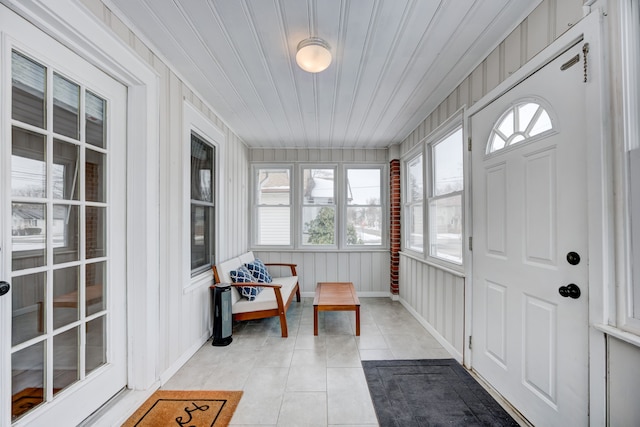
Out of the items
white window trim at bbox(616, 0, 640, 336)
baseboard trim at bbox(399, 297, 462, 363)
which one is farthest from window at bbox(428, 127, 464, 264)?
white window trim at bbox(616, 0, 640, 336)

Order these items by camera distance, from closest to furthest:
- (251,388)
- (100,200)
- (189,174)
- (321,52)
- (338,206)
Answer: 1. (100,200)
2. (321,52)
3. (251,388)
4. (189,174)
5. (338,206)

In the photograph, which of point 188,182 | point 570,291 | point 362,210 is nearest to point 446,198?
point 570,291

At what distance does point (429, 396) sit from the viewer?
6.57ft

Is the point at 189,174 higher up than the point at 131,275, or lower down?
higher up

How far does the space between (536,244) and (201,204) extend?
3004mm

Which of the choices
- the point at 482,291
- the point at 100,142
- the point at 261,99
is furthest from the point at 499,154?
the point at 100,142

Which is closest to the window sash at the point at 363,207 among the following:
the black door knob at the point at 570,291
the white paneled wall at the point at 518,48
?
the white paneled wall at the point at 518,48

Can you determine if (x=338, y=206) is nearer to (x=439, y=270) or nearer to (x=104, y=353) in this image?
(x=439, y=270)

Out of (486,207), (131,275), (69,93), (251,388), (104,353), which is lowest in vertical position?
(251,388)

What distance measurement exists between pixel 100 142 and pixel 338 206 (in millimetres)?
3476

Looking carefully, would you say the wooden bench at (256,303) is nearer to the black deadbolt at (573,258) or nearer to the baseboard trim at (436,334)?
the baseboard trim at (436,334)

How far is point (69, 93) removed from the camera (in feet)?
5.11

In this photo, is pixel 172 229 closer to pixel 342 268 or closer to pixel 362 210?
pixel 342 268

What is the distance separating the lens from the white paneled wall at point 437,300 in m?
2.54
